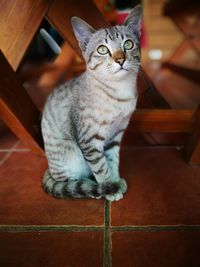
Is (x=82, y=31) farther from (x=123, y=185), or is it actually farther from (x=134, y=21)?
(x=123, y=185)

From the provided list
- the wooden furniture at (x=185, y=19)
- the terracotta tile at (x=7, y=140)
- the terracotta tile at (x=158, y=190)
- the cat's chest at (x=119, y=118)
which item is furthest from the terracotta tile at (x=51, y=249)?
the wooden furniture at (x=185, y=19)

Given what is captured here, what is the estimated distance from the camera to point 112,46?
0.99m

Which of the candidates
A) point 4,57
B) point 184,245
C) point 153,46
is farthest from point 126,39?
point 153,46

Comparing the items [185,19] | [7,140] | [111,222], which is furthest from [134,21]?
[185,19]

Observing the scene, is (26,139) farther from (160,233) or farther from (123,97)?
(160,233)

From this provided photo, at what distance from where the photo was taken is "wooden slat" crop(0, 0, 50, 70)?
1.02 metres

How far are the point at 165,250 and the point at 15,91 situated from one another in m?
0.82

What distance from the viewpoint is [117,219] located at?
960 mm

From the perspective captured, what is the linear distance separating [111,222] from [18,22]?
0.81 metres

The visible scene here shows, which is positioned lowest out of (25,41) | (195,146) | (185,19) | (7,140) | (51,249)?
(185,19)

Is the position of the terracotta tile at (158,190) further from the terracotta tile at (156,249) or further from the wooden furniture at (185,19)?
the wooden furniture at (185,19)

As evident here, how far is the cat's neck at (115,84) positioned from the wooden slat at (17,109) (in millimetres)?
313

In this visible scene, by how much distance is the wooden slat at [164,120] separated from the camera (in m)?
1.30

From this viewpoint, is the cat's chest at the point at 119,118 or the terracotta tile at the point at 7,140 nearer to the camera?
the cat's chest at the point at 119,118
